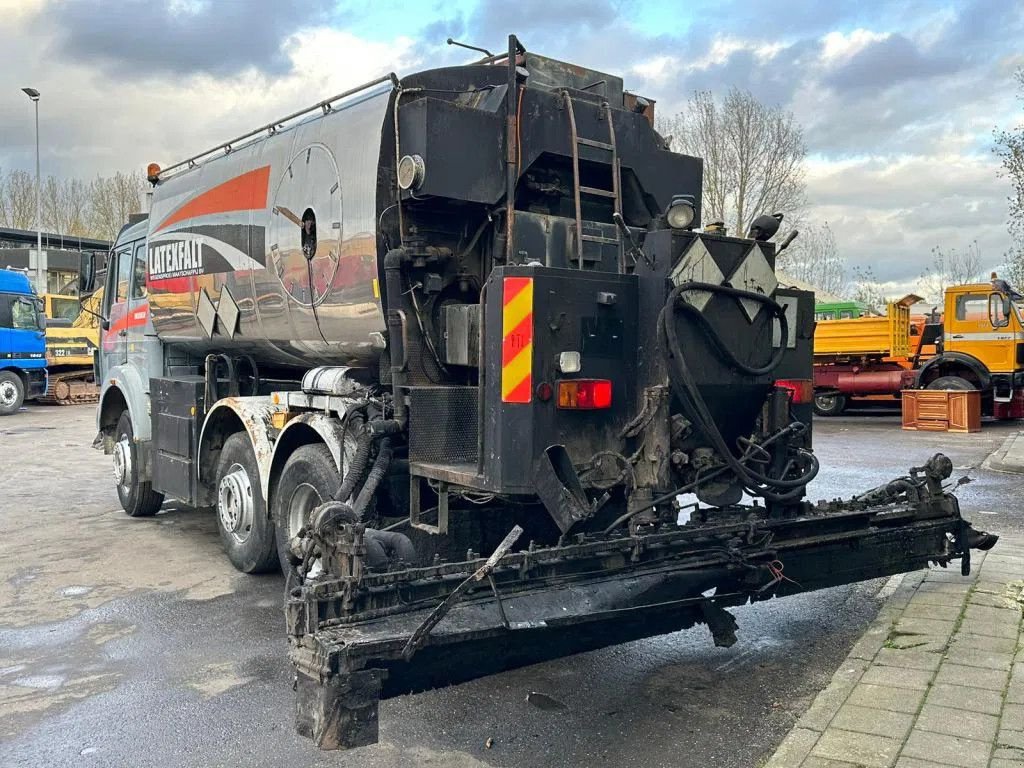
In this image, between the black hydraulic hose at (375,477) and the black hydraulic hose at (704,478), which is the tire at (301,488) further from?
the black hydraulic hose at (704,478)

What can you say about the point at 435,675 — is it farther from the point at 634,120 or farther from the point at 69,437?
the point at 69,437

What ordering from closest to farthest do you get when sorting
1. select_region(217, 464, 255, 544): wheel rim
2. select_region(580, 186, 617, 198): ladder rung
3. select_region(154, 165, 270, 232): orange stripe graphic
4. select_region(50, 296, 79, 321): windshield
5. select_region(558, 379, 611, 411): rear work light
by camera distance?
select_region(558, 379, 611, 411): rear work light
select_region(580, 186, 617, 198): ladder rung
select_region(154, 165, 270, 232): orange stripe graphic
select_region(217, 464, 255, 544): wheel rim
select_region(50, 296, 79, 321): windshield

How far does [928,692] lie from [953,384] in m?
16.3

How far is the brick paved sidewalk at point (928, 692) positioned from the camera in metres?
3.47

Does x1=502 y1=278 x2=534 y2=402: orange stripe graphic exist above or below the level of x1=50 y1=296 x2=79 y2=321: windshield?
below

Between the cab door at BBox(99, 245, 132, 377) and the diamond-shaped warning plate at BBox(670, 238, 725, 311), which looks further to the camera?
the cab door at BBox(99, 245, 132, 377)

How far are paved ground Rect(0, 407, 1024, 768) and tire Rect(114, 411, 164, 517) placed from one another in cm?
135

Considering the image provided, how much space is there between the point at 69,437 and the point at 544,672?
15.5 meters

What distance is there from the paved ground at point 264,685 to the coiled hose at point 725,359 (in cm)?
97

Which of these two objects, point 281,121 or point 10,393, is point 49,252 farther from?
point 281,121

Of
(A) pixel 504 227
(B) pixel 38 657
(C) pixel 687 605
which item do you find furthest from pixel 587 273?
(B) pixel 38 657

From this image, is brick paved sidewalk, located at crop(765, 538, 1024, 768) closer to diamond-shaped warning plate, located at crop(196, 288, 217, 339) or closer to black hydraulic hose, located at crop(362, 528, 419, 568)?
black hydraulic hose, located at crop(362, 528, 419, 568)

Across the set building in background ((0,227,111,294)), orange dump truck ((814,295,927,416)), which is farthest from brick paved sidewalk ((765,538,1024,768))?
building in background ((0,227,111,294))

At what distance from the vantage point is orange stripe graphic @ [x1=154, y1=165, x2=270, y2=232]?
21.4 feet
